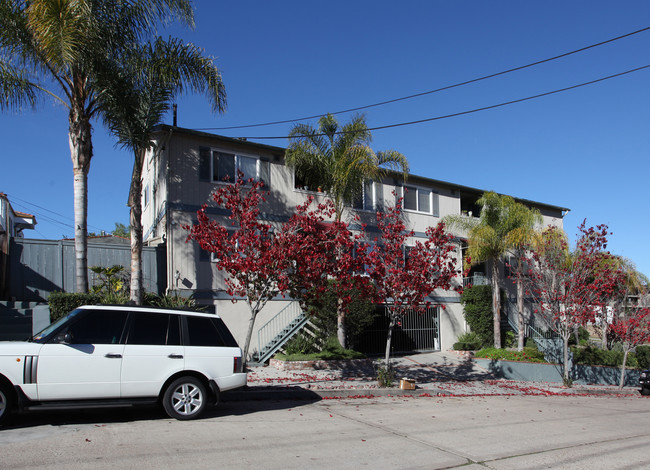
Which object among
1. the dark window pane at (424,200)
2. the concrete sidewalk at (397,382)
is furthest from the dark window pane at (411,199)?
the concrete sidewalk at (397,382)

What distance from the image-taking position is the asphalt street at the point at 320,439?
6.22m

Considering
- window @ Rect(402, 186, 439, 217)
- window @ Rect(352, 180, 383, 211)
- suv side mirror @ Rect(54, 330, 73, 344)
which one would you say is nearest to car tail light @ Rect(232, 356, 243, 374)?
suv side mirror @ Rect(54, 330, 73, 344)

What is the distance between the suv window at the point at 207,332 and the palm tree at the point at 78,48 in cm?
722

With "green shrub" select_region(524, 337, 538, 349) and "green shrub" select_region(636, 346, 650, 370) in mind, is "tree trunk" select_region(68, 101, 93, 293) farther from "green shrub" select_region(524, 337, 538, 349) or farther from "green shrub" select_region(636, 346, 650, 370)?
"green shrub" select_region(636, 346, 650, 370)

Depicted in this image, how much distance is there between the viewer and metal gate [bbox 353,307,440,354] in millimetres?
22719

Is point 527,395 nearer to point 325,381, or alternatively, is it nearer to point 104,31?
point 325,381

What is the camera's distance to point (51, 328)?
7.75 metres

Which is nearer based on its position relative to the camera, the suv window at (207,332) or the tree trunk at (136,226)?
the suv window at (207,332)

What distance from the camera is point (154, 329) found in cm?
827

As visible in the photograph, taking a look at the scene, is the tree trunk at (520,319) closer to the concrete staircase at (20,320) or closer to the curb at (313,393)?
the curb at (313,393)

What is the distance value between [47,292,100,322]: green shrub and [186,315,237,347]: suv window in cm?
659

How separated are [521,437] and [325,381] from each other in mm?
6991

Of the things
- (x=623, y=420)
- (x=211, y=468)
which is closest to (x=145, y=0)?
(x=211, y=468)

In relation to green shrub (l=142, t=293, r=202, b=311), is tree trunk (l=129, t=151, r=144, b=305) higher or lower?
higher
